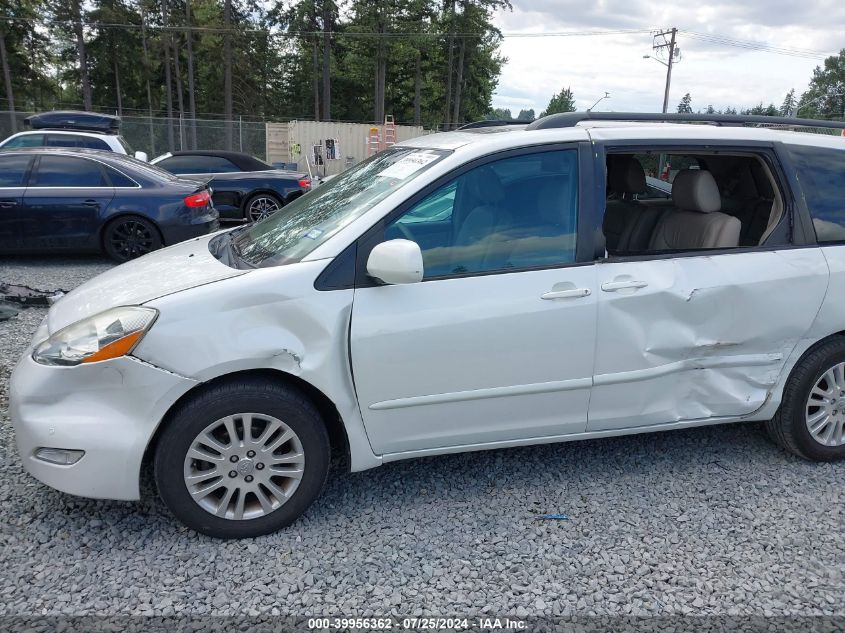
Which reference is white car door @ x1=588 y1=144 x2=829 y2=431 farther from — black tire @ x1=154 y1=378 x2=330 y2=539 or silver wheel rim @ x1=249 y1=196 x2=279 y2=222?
silver wheel rim @ x1=249 y1=196 x2=279 y2=222

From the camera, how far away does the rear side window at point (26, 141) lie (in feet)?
38.9

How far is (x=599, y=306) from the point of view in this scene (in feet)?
9.73

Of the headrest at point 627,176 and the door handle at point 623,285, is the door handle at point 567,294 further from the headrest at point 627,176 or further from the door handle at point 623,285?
the headrest at point 627,176

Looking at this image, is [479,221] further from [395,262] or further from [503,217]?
[395,262]

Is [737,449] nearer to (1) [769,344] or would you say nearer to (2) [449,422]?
(1) [769,344]

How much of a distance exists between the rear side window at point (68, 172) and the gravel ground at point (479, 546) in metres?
5.29

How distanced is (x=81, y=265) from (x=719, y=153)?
7594 millimetres

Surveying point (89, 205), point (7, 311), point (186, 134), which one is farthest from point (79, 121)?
point (186, 134)

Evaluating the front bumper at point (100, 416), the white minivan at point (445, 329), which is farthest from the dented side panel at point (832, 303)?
the front bumper at point (100, 416)

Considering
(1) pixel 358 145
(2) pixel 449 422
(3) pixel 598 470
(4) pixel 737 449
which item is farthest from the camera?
(1) pixel 358 145

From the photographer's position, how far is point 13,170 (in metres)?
7.84

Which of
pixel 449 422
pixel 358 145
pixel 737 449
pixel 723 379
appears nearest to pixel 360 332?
pixel 449 422

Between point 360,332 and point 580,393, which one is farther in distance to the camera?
point 580,393

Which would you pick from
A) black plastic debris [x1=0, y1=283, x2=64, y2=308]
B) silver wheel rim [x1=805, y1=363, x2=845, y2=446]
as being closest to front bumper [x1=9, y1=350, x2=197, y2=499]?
silver wheel rim [x1=805, y1=363, x2=845, y2=446]
